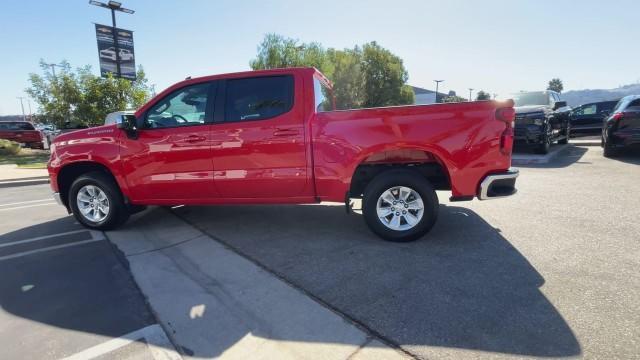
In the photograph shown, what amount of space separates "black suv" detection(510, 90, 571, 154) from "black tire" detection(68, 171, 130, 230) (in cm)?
975

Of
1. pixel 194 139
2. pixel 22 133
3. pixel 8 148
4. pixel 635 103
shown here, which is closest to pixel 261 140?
pixel 194 139

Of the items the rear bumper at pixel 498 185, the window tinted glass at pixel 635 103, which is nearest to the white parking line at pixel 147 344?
the rear bumper at pixel 498 185

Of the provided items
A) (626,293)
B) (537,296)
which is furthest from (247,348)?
(626,293)

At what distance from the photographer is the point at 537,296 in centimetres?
288

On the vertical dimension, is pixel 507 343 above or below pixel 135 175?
below

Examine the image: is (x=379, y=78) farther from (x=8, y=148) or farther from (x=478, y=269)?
(x=478, y=269)

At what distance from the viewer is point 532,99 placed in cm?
1097

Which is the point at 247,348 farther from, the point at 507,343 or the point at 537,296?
the point at 537,296

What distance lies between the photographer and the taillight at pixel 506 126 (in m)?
3.82

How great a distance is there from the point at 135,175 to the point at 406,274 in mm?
3698

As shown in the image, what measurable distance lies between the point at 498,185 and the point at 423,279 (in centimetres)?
156

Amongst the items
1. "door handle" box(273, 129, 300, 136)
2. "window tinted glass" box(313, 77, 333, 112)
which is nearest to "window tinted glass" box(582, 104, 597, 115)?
"window tinted glass" box(313, 77, 333, 112)

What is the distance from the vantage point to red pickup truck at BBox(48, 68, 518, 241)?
3928 mm

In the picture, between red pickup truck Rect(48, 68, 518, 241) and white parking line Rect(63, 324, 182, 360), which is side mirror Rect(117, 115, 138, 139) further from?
white parking line Rect(63, 324, 182, 360)
